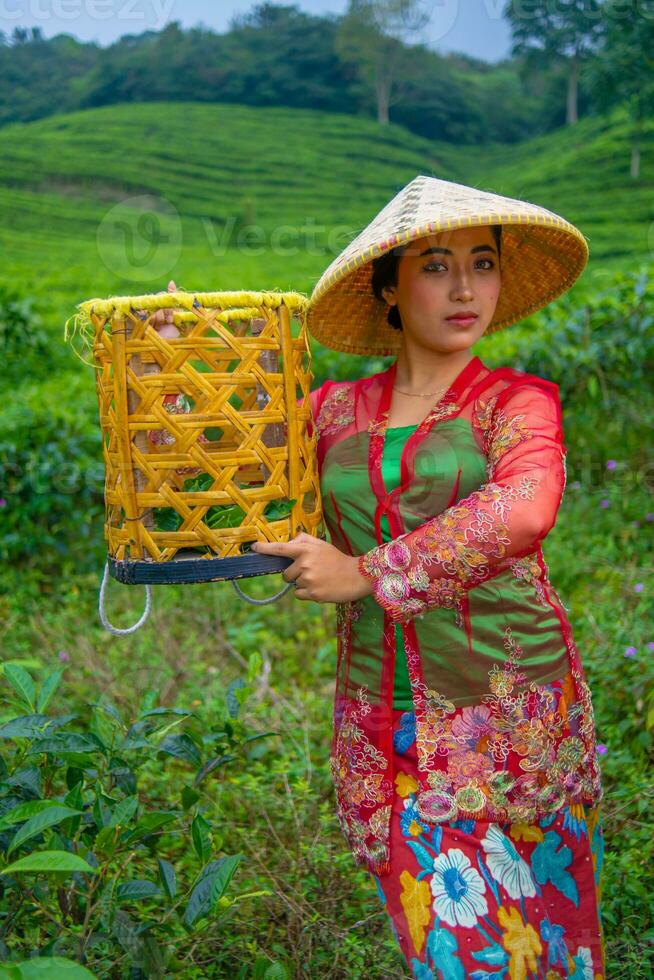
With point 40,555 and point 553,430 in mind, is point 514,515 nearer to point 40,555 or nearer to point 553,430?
point 553,430

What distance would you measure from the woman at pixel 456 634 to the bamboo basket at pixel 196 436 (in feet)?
0.24


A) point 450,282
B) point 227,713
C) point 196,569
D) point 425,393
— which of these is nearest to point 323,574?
point 196,569

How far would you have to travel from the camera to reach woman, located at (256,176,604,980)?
123cm

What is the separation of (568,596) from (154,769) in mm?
1534

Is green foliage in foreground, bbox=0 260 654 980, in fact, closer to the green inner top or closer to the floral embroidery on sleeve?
the green inner top

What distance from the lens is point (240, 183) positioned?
1920 cm

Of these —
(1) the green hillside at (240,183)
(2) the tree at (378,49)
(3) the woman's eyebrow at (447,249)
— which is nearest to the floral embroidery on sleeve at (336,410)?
(3) the woman's eyebrow at (447,249)

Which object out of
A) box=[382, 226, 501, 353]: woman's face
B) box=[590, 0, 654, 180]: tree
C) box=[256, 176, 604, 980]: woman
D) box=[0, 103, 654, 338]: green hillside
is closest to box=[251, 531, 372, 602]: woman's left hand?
box=[256, 176, 604, 980]: woman

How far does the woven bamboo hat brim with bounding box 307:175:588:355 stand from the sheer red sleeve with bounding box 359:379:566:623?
289 mm

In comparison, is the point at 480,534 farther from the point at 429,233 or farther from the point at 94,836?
the point at 94,836

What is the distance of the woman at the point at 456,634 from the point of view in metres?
1.23

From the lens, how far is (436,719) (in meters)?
1.33

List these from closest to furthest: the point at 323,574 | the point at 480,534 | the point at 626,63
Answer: the point at 480,534, the point at 323,574, the point at 626,63

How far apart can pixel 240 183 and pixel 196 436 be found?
62.5 ft
